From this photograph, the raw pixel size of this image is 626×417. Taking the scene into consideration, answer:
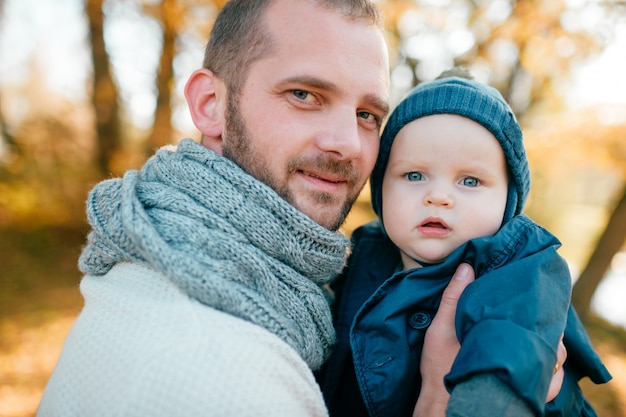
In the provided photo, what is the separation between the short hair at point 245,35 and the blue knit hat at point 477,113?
0.39 m

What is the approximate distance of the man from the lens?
126cm

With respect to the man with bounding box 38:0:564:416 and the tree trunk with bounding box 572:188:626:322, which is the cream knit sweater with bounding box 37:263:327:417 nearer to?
the man with bounding box 38:0:564:416

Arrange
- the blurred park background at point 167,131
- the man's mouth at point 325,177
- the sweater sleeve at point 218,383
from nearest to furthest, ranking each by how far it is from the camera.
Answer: the sweater sleeve at point 218,383
the man's mouth at point 325,177
the blurred park background at point 167,131

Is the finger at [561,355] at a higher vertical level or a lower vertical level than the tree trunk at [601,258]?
higher

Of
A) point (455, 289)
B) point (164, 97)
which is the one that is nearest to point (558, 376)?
point (455, 289)

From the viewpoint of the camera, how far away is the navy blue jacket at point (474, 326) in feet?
4.47

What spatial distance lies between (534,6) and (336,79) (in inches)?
182

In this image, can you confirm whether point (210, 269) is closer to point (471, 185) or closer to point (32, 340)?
point (471, 185)

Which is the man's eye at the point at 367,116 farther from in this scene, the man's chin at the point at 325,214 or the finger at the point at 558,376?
the finger at the point at 558,376

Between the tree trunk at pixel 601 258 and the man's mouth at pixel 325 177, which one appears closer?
the man's mouth at pixel 325 177

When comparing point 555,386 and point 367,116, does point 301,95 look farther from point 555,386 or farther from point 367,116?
point 555,386

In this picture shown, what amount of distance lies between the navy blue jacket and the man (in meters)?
0.11

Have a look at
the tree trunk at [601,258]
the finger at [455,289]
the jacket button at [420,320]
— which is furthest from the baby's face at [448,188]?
the tree trunk at [601,258]

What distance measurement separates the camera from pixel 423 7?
19.9 ft
